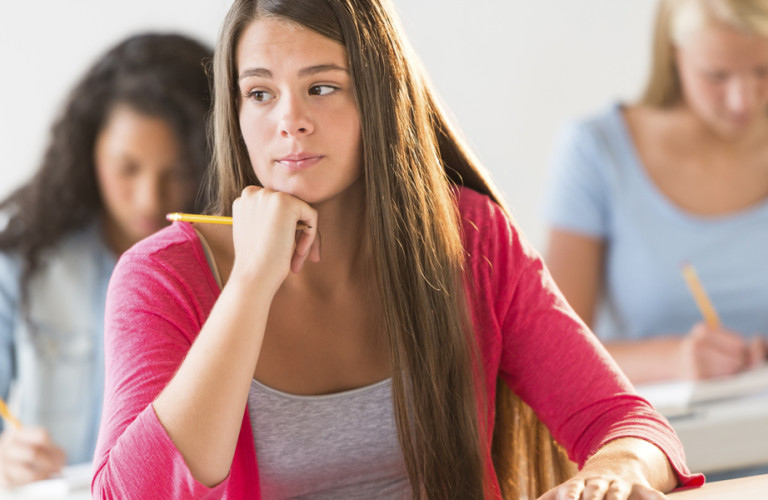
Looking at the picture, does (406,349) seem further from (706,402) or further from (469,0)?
(469,0)

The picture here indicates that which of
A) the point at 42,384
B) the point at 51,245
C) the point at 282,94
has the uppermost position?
the point at 282,94

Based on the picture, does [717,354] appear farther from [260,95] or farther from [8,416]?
[8,416]

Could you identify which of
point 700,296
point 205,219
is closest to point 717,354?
point 700,296

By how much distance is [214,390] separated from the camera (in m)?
0.98

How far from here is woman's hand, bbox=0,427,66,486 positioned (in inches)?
62.6

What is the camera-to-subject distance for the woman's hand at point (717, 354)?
1919 millimetres

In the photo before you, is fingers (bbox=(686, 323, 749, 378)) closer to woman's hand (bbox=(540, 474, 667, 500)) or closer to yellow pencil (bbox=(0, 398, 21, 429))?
woman's hand (bbox=(540, 474, 667, 500))

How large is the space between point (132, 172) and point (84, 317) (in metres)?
0.30

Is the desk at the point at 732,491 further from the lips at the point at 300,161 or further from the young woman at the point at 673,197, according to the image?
the young woman at the point at 673,197

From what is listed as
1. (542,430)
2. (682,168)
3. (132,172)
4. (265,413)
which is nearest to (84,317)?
(132,172)

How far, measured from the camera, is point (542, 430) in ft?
4.24

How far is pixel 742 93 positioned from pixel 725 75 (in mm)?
53

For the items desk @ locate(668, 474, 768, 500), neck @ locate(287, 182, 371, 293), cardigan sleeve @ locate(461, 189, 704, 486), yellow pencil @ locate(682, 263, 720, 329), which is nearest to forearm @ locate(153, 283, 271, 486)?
neck @ locate(287, 182, 371, 293)

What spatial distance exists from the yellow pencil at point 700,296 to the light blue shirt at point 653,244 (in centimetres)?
1
